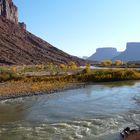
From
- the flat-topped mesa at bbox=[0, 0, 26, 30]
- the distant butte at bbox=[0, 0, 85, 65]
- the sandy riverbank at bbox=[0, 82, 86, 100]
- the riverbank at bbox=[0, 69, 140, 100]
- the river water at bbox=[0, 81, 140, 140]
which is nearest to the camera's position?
the river water at bbox=[0, 81, 140, 140]

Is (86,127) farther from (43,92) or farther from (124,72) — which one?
(124,72)

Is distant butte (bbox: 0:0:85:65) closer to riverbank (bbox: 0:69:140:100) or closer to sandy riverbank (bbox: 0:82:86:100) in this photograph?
riverbank (bbox: 0:69:140:100)

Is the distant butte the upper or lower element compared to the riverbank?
upper

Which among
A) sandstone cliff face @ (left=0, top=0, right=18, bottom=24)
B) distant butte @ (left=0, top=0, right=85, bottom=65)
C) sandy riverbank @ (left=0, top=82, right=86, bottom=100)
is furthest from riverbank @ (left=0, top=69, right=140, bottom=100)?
sandstone cliff face @ (left=0, top=0, right=18, bottom=24)

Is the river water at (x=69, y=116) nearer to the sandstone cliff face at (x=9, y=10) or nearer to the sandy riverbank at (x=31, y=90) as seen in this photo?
the sandy riverbank at (x=31, y=90)

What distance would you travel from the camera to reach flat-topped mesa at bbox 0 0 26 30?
172 m

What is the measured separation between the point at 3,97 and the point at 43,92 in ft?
17.8

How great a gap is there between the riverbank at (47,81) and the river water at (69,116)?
377 cm

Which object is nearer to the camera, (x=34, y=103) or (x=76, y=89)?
(x=34, y=103)

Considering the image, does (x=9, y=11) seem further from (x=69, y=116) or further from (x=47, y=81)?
(x=69, y=116)

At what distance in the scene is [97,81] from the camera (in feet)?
168

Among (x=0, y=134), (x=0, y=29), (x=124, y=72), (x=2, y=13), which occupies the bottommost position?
(x=0, y=134)

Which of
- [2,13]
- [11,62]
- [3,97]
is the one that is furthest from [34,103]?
[2,13]

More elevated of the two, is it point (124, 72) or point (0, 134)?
point (124, 72)
